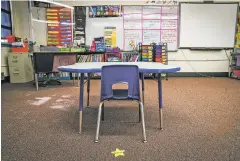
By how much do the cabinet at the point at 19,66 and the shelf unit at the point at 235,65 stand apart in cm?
537

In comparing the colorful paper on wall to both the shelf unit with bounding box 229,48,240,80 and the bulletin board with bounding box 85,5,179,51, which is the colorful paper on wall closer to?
the bulletin board with bounding box 85,5,179,51

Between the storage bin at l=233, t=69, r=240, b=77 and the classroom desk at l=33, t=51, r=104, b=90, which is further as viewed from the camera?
the storage bin at l=233, t=69, r=240, b=77

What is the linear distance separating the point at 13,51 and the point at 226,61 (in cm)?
568

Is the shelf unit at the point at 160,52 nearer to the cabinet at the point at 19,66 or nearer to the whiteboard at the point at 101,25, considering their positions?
the whiteboard at the point at 101,25

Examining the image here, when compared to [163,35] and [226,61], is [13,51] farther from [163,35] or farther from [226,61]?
[226,61]

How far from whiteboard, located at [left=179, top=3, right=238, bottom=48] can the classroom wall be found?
0.76 feet

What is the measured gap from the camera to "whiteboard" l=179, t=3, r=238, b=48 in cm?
543

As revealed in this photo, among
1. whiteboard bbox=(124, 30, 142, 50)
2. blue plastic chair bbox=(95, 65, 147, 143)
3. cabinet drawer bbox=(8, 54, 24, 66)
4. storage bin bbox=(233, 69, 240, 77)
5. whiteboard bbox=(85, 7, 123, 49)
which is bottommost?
storage bin bbox=(233, 69, 240, 77)

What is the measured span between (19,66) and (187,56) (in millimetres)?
4452

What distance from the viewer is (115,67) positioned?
1.59 metres

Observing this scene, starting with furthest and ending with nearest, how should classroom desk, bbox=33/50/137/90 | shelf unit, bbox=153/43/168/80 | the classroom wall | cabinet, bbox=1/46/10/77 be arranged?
the classroom wall → shelf unit, bbox=153/43/168/80 → cabinet, bbox=1/46/10/77 → classroom desk, bbox=33/50/137/90

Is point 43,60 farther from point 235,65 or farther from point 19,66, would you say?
point 235,65

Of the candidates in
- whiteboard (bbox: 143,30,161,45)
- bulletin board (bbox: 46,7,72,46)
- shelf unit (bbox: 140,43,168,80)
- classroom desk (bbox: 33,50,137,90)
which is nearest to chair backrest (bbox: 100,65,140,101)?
classroom desk (bbox: 33,50,137,90)

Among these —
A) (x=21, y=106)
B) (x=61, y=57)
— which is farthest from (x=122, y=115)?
(x=61, y=57)
